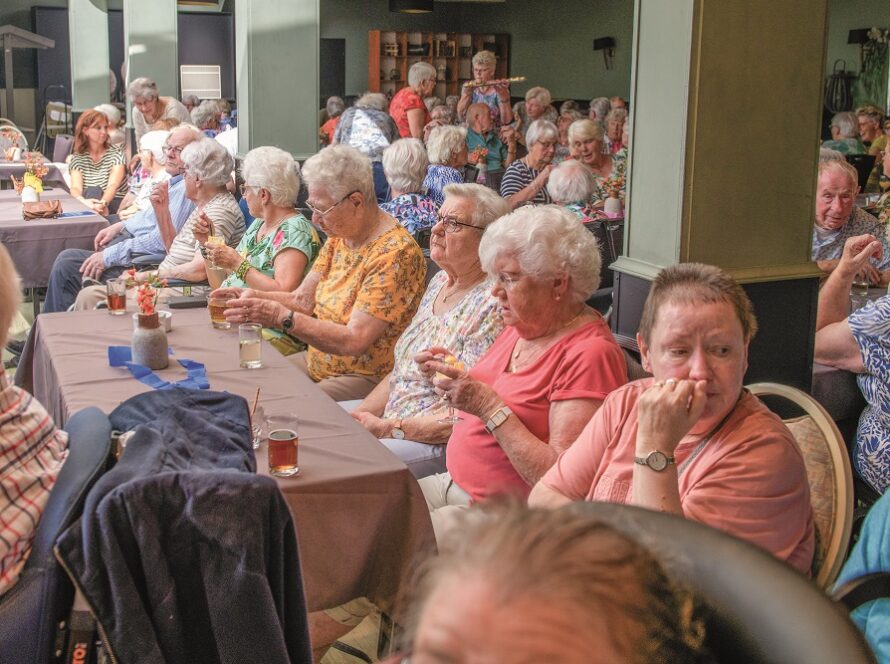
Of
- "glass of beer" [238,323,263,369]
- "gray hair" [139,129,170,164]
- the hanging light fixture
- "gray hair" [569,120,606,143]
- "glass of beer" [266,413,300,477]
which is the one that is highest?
the hanging light fixture

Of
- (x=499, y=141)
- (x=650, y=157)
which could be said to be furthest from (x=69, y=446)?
(x=499, y=141)

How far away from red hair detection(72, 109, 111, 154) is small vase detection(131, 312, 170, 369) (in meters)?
5.60

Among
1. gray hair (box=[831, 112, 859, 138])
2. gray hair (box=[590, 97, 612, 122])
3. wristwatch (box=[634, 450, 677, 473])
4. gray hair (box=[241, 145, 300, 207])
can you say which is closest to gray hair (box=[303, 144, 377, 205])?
gray hair (box=[241, 145, 300, 207])

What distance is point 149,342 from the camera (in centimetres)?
280

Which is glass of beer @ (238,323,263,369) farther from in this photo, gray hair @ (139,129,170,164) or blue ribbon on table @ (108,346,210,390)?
gray hair @ (139,129,170,164)

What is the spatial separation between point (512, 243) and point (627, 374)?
1.40ft

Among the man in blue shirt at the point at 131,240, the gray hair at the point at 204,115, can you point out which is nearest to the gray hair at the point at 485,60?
the gray hair at the point at 204,115

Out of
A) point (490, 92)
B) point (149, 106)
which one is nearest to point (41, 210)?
point (149, 106)

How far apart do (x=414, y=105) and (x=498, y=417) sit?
279 inches

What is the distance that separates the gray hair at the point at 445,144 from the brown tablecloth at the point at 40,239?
1.97 metres

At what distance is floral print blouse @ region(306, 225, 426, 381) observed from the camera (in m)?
3.34

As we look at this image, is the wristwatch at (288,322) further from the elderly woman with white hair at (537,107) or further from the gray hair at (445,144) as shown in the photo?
the elderly woman with white hair at (537,107)

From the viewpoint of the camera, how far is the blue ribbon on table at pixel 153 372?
8.77ft

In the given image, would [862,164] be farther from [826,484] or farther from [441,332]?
[826,484]
